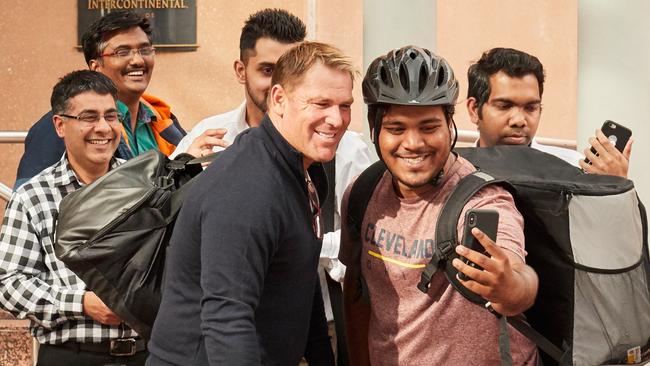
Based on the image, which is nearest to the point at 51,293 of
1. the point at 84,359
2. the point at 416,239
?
the point at 84,359

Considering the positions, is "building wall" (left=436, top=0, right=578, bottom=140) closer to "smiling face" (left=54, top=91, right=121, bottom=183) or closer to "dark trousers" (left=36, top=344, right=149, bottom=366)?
"smiling face" (left=54, top=91, right=121, bottom=183)

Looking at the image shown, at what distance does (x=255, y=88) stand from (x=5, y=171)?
11.0 ft

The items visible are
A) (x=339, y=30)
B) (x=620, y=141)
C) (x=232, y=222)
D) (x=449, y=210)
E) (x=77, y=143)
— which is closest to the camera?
(x=232, y=222)

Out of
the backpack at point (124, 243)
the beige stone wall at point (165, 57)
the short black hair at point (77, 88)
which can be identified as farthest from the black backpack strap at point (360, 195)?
the beige stone wall at point (165, 57)

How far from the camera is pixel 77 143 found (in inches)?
179

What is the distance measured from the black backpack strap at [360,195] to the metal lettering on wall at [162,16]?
13.4ft

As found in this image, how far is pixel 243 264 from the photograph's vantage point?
297cm

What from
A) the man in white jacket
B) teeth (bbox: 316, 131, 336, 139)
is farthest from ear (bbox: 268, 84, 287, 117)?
the man in white jacket

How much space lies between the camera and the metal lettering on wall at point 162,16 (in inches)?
293

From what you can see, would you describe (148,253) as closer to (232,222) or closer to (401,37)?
(232,222)

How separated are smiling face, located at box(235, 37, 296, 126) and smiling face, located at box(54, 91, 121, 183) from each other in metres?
0.57

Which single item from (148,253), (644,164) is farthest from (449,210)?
(644,164)

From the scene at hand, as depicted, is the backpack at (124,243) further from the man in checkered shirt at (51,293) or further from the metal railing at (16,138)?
the metal railing at (16,138)

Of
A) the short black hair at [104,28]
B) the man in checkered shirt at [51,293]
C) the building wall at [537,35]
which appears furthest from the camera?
the building wall at [537,35]
